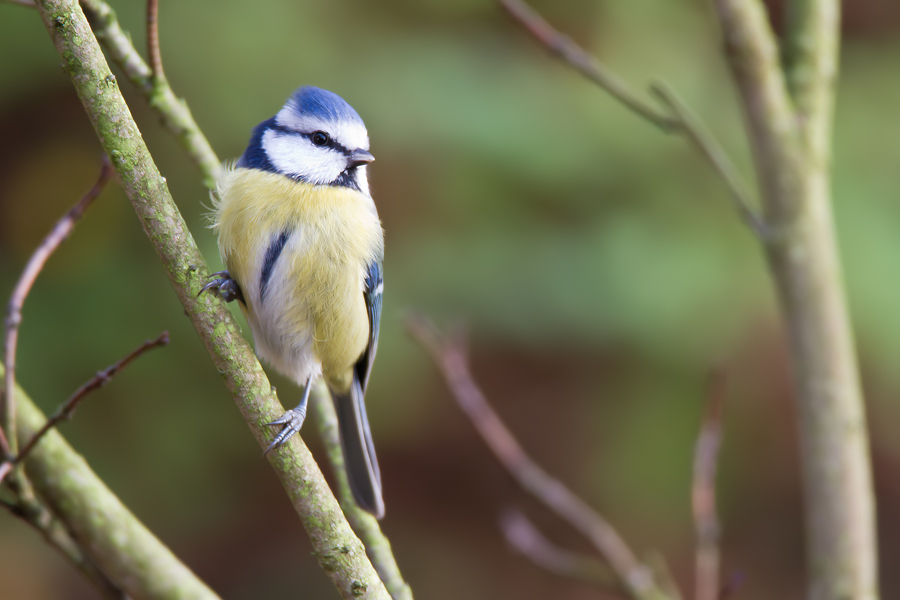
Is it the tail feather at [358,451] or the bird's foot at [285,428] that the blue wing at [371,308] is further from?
the bird's foot at [285,428]

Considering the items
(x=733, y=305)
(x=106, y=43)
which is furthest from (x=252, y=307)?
(x=733, y=305)

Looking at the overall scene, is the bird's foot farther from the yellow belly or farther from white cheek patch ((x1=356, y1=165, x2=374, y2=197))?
white cheek patch ((x1=356, y1=165, x2=374, y2=197))

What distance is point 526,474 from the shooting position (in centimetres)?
164

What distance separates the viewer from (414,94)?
2982 mm

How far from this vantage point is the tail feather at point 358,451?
170cm

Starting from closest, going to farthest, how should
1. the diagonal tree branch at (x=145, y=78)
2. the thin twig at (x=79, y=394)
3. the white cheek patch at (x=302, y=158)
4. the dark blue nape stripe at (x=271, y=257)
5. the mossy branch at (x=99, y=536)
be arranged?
the thin twig at (x=79, y=394) → the mossy branch at (x=99, y=536) → the diagonal tree branch at (x=145, y=78) → the dark blue nape stripe at (x=271, y=257) → the white cheek patch at (x=302, y=158)

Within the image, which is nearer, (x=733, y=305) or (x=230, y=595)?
(x=733, y=305)

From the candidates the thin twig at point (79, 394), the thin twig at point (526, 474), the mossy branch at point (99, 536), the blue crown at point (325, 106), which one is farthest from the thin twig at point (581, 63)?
the mossy branch at point (99, 536)

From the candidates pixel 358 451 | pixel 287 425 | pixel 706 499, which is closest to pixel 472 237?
pixel 358 451

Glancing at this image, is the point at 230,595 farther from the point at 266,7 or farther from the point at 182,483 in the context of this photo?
the point at 266,7

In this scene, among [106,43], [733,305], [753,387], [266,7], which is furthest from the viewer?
[753,387]

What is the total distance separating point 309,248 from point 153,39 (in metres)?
0.48

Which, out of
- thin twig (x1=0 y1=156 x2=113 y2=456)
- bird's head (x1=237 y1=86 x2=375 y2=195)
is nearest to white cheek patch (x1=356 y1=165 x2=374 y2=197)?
bird's head (x1=237 y1=86 x2=375 y2=195)

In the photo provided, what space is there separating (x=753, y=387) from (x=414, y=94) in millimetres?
1940
